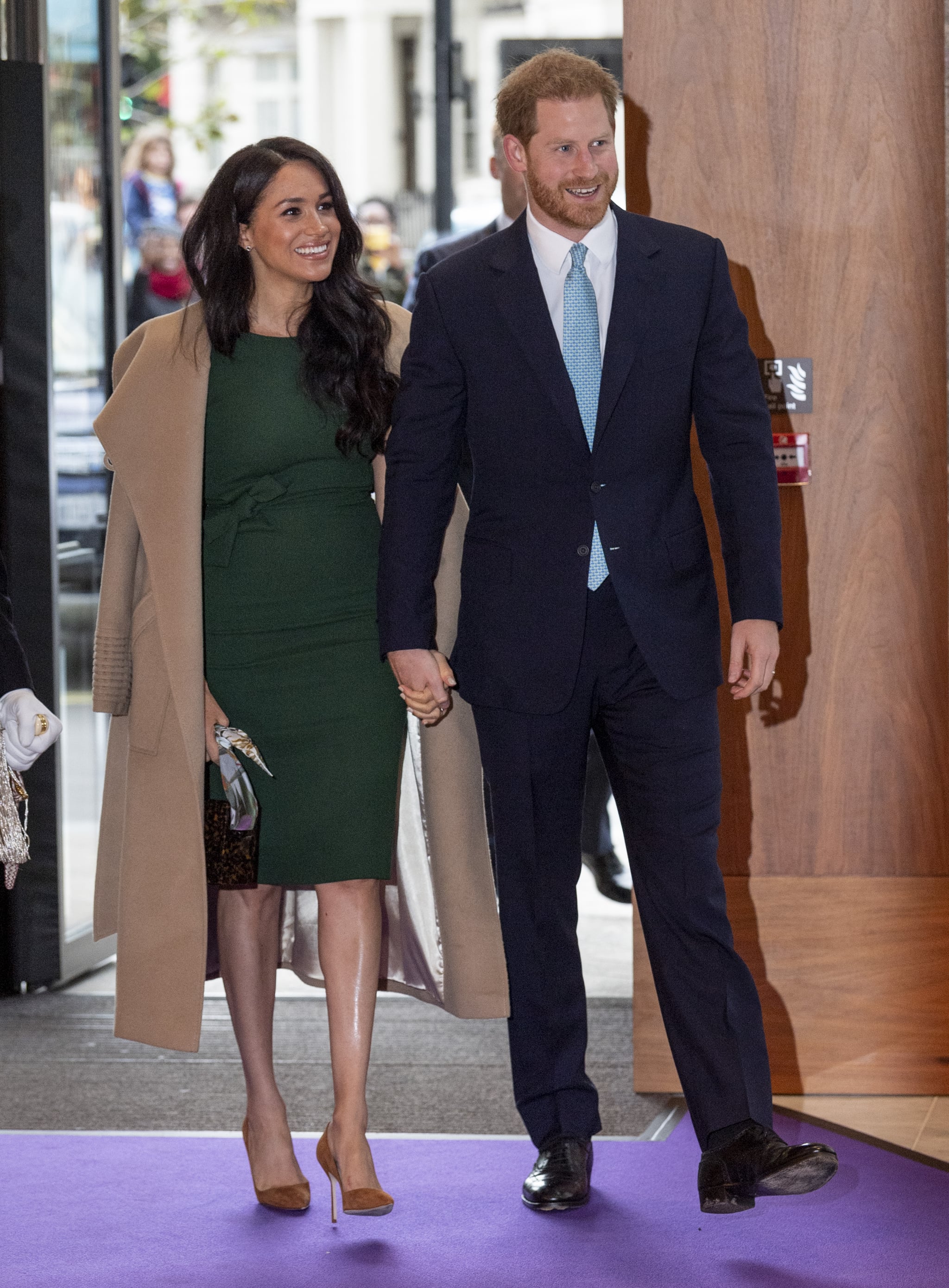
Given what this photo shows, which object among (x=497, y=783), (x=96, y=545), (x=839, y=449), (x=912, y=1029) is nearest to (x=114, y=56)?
(x=96, y=545)

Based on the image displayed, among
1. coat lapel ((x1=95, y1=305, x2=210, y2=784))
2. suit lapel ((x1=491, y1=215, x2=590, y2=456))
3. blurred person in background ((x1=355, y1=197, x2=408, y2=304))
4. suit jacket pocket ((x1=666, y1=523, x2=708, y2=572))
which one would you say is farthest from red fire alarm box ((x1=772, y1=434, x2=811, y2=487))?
blurred person in background ((x1=355, y1=197, x2=408, y2=304))

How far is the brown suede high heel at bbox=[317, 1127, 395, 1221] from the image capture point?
2891 millimetres

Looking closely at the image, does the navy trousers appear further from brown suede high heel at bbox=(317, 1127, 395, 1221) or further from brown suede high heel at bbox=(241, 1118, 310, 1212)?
brown suede high heel at bbox=(241, 1118, 310, 1212)

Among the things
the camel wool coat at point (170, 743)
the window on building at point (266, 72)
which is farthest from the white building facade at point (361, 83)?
the camel wool coat at point (170, 743)

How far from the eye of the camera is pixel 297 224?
2936 millimetres

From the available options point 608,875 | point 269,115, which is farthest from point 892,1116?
point 269,115

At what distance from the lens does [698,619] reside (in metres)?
2.86

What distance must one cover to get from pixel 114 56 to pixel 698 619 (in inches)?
110

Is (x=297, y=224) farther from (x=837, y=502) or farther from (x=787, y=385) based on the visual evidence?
(x=837, y=502)

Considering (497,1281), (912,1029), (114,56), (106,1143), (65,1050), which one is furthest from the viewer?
(114,56)

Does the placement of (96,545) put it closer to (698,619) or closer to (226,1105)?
(226,1105)

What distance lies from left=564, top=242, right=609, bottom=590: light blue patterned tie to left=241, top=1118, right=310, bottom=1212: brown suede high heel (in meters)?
1.12

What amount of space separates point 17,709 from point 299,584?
24.8 inches

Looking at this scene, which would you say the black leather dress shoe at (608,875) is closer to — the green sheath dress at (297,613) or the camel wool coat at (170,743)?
the camel wool coat at (170,743)
